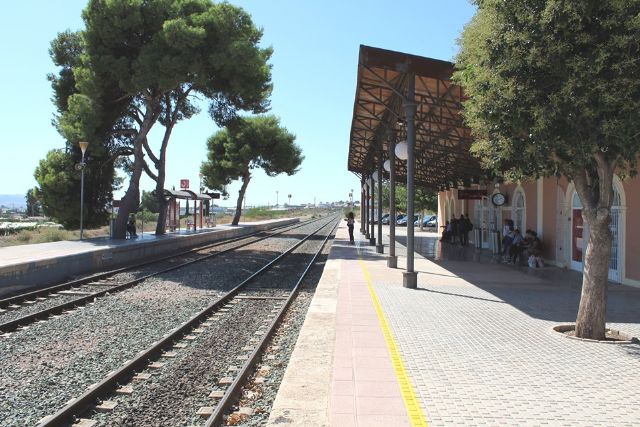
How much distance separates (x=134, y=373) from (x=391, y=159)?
39.4 ft

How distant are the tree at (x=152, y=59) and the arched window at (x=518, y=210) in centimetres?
1197

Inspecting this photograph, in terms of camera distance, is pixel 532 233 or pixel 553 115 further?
pixel 532 233

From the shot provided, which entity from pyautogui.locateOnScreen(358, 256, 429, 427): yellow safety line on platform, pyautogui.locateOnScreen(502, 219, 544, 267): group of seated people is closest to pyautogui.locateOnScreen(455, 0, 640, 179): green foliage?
pyautogui.locateOnScreen(358, 256, 429, 427): yellow safety line on platform

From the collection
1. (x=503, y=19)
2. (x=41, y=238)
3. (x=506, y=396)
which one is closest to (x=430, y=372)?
(x=506, y=396)

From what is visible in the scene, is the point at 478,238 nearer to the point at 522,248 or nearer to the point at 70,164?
the point at 522,248

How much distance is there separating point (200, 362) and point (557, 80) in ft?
17.1

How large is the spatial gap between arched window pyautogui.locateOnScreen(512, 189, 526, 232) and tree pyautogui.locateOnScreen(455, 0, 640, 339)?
12.8m

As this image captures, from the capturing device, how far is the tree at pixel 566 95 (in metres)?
5.70

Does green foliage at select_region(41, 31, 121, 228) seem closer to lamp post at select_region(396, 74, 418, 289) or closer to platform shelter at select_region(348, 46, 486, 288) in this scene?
platform shelter at select_region(348, 46, 486, 288)

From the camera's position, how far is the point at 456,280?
1299 centimetres

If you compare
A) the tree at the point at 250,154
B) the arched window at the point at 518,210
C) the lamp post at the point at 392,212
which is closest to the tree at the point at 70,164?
the lamp post at the point at 392,212

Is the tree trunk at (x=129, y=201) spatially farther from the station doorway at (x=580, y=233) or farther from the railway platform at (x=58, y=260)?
the station doorway at (x=580, y=233)

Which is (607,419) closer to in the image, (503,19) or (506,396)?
(506,396)

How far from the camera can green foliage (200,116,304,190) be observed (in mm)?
49438
